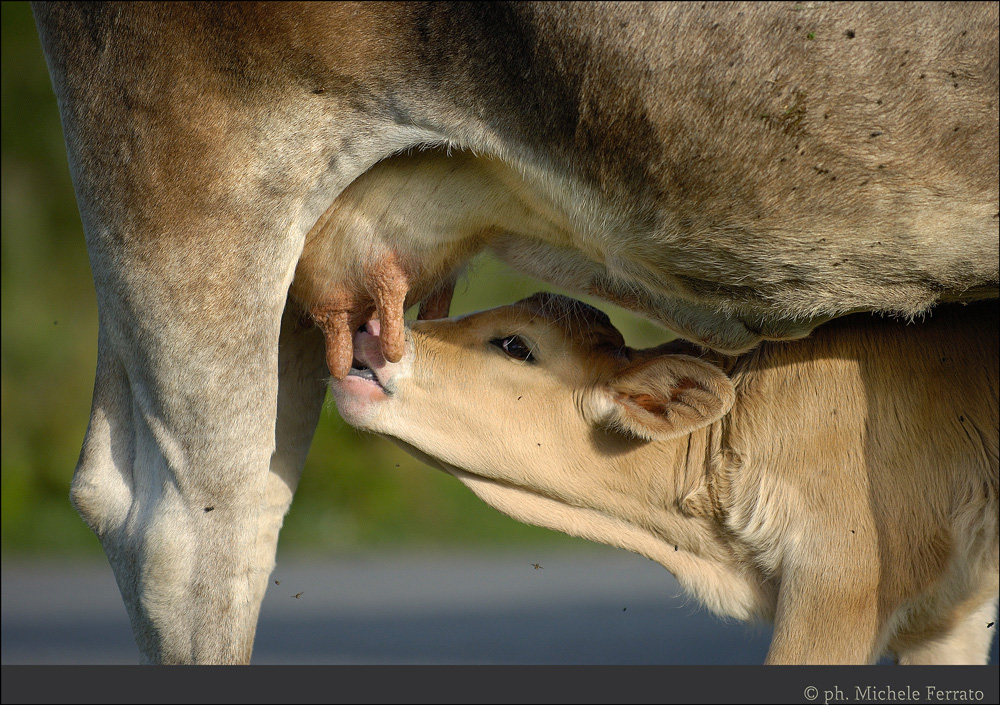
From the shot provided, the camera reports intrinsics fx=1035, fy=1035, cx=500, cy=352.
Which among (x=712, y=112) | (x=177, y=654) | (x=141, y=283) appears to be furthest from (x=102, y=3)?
(x=177, y=654)

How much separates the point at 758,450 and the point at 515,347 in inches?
36.5

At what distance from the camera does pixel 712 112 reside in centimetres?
250

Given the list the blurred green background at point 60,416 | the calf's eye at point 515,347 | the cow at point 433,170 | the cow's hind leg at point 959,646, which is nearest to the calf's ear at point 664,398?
the calf's eye at point 515,347

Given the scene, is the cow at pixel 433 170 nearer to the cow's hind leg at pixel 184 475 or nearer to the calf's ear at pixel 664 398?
the cow's hind leg at pixel 184 475

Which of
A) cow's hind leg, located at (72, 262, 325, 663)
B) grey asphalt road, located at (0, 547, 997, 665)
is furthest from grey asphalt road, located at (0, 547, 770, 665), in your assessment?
cow's hind leg, located at (72, 262, 325, 663)

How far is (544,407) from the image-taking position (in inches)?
146

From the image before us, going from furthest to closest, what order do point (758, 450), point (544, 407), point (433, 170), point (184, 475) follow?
point (544, 407)
point (758, 450)
point (433, 170)
point (184, 475)

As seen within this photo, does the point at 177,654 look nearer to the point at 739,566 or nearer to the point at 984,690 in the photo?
the point at 739,566

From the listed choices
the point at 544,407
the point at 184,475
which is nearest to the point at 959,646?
the point at 544,407

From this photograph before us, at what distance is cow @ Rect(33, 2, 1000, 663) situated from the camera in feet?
8.11

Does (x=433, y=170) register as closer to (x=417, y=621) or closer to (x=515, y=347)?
(x=515, y=347)

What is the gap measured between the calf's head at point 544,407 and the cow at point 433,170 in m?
0.64

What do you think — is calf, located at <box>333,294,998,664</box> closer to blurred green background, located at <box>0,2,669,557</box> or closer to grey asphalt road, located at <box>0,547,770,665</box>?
grey asphalt road, located at <box>0,547,770,665</box>

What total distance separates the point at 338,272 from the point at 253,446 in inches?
25.5
